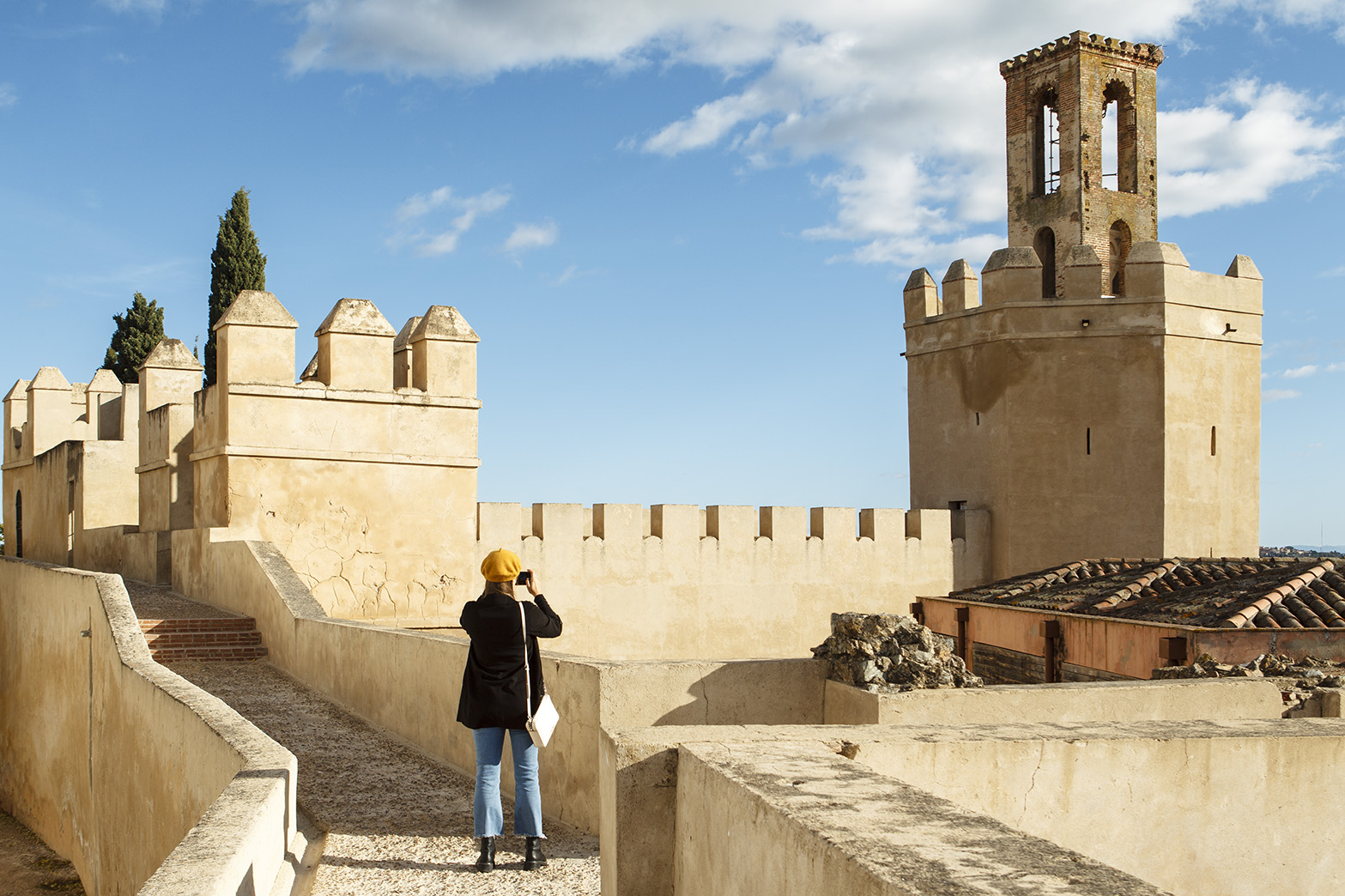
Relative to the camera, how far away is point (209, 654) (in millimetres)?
11109

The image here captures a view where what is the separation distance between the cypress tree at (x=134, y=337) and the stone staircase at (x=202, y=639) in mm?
22210

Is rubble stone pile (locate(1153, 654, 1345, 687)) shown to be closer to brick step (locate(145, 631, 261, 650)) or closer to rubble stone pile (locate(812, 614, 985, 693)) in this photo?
rubble stone pile (locate(812, 614, 985, 693))

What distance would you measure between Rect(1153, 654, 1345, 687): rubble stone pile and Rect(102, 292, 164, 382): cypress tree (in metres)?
28.9

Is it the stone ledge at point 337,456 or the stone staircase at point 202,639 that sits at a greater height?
the stone ledge at point 337,456

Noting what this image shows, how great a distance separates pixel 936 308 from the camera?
21625 mm

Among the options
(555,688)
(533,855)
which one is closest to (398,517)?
(555,688)

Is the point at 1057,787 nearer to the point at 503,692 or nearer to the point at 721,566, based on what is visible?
the point at 503,692

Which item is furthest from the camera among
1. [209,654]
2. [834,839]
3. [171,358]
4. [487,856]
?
[171,358]

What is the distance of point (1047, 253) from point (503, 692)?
2276 centimetres

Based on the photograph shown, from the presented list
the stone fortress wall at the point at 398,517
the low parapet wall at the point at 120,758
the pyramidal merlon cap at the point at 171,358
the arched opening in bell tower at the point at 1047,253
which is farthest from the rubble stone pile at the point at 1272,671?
the arched opening in bell tower at the point at 1047,253

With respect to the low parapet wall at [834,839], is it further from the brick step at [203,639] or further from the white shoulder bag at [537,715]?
the brick step at [203,639]

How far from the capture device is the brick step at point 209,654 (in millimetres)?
10836

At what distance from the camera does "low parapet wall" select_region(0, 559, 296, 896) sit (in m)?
4.08

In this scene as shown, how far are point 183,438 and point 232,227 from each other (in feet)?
48.0
